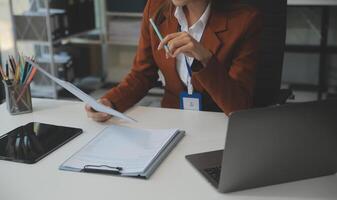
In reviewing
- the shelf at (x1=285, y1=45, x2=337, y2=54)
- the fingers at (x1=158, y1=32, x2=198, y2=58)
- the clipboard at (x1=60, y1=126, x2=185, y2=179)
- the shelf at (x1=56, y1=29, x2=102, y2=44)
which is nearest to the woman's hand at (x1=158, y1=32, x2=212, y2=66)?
the fingers at (x1=158, y1=32, x2=198, y2=58)

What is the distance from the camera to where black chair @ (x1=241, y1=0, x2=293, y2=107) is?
5.69 feet

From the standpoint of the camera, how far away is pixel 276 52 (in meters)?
1.77

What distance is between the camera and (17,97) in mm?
1435

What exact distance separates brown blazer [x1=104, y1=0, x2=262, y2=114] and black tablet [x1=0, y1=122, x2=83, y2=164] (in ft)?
0.83

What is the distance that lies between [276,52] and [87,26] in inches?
86.6

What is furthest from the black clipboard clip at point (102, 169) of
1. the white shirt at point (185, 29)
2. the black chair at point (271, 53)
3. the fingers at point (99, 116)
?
the black chair at point (271, 53)

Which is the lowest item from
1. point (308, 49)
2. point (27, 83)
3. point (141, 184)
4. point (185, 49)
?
point (308, 49)

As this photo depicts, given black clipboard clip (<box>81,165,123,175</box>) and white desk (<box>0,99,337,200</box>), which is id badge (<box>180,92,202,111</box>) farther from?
black clipboard clip (<box>81,165,123,175</box>)

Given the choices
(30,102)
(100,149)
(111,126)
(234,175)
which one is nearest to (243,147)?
(234,175)

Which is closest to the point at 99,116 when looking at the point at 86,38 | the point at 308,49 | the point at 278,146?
the point at 278,146

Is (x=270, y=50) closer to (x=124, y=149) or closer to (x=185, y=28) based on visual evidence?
(x=185, y=28)

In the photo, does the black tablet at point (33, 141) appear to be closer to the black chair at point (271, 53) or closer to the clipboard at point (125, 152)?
the clipboard at point (125, 152)

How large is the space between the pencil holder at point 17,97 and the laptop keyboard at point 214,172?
0.69 m

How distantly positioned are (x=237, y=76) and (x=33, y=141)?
64 cm
